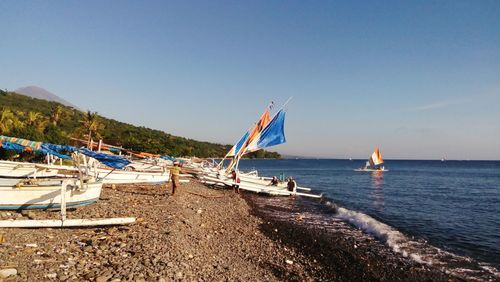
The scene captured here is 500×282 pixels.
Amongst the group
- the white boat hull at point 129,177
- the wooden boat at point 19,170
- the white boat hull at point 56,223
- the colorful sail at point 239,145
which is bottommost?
the white boat hull at point 56,223

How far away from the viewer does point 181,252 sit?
407 inches

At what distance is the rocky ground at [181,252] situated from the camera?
27.7ft

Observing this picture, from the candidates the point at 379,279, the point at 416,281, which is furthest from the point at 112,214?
the point at 416,281

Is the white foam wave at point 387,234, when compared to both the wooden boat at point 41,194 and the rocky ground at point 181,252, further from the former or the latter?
the wooden boat at point 41,194

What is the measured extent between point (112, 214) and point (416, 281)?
12.4 m

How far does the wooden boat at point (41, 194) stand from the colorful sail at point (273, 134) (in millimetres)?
19398

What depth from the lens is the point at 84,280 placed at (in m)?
7.61

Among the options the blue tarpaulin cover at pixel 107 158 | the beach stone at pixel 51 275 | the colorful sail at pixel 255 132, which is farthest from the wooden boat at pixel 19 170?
the colorful sail at pixel 255 132

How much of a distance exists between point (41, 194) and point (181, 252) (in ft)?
24.4

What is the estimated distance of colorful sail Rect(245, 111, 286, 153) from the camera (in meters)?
32.2

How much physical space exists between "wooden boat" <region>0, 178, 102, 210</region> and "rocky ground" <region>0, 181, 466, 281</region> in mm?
500

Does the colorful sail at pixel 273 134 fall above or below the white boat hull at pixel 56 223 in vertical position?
above

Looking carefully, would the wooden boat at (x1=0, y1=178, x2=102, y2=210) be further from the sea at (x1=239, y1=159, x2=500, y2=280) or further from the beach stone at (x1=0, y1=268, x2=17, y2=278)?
the sea at (x1=239, y1=159, x2=500, y2=280)

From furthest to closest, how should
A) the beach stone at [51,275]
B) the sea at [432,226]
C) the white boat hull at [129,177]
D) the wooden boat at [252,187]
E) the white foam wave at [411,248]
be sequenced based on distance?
the wooden boat at [252,187] → the white boat hull at [129,177] → the sea at [432,226] → the white foam wave at [411,248] → the beach stone at [51,275]
